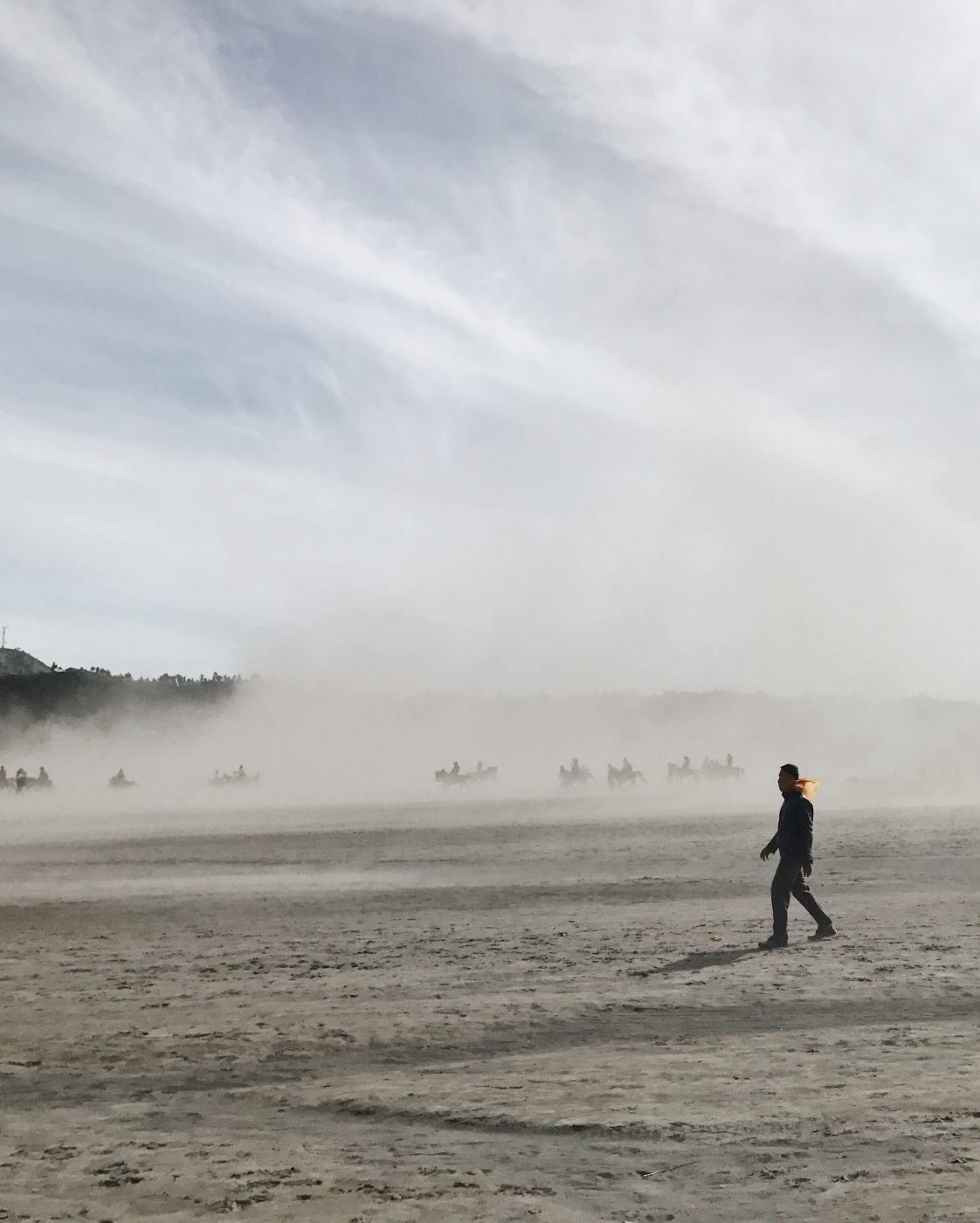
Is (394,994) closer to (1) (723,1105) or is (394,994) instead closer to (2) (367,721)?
(1) (723,1105)

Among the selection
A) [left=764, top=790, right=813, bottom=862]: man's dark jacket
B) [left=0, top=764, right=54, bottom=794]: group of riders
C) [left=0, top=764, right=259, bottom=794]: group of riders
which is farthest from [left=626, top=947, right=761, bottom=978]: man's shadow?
[left=0, top=764, right=54, bottom=794]: group of riders

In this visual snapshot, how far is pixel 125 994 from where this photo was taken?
11.0 metres

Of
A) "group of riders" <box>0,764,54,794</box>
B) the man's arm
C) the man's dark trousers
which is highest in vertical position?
the man's arm

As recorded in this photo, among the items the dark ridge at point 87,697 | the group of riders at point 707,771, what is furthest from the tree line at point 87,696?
the group of riders at point 707,771

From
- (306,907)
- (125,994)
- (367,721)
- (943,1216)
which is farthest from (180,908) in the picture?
(367,721)

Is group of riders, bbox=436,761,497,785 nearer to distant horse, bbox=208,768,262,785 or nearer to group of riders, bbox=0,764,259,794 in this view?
group of riders, bbox=0,764,259,794

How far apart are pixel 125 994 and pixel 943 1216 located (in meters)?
7.73

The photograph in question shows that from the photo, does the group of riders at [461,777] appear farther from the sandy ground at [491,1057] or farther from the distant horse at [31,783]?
the sandy ground at [491,1057]

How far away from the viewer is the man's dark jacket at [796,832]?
14.0m

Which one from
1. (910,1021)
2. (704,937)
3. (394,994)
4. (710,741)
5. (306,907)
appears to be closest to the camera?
(910,1021)

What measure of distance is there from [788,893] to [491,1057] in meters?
6.05

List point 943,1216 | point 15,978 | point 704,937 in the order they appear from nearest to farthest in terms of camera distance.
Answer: point 943,1216
point 15,978
point 704,937

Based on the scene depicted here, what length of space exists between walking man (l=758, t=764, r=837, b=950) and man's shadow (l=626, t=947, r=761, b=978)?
0.50 metres

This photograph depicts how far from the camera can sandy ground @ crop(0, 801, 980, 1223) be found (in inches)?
230
